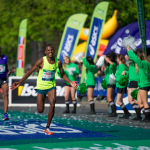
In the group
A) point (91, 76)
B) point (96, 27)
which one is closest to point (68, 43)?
point (96, 27)

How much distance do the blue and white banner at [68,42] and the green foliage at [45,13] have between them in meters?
9.29

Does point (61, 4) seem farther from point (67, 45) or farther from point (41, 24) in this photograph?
point (67, 45)

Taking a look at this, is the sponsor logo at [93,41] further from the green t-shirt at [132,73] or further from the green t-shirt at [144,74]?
the green t-shirt at [144,74]

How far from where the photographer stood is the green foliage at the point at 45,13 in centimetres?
2784

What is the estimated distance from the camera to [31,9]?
99.6ft

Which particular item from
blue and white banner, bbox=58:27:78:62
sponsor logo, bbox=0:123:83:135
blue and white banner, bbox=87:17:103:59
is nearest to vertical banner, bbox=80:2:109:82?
blue and white banner, bbox=87:17:103:59

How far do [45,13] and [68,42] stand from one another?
37.0ft

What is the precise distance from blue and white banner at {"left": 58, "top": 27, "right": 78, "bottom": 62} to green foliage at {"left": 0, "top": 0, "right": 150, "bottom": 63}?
9290mm

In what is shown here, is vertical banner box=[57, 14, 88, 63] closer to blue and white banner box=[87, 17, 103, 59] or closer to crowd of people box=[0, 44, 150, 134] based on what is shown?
blue and white banner box=[87, 17, 103, 59]

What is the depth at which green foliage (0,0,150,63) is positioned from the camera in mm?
27844

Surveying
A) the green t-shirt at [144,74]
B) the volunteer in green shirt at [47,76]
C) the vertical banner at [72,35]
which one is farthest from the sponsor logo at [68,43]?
the volunteer in green shirt at [47,76]

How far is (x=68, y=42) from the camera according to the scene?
18297 mm

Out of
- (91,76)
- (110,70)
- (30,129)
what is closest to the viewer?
(30,129)

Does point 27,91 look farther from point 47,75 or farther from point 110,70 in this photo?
point 47,75
